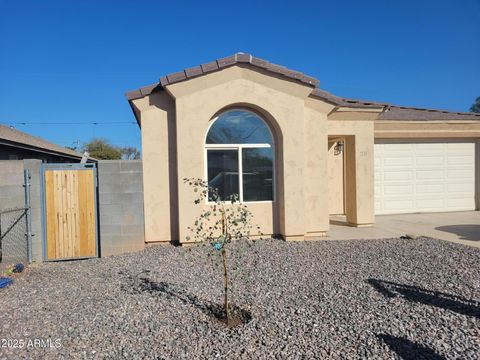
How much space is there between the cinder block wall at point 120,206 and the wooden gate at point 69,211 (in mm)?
184

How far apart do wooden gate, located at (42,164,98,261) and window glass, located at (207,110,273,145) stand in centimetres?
295

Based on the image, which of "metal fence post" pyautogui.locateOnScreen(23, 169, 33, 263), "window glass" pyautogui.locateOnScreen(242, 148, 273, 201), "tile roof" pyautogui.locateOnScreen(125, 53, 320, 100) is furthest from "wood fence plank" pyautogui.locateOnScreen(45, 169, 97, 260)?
"window glass" pyautogui.locateOnScreen(242, 148, 273, 201)

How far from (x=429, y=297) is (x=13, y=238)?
7424 millimetres

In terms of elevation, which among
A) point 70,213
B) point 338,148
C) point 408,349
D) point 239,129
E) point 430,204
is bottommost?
point 408,349

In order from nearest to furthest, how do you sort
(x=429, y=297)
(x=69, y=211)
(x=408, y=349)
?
→ 1. (x=408, y=349)
2. (x=429, y=297)
3. (x=69, y=211)

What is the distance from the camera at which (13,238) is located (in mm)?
6676

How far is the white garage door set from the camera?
12047 millimetres

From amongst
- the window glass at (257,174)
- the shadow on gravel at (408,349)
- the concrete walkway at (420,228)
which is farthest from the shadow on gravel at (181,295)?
the concrete walkway at (420,228)

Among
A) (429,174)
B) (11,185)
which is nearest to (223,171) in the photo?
(11,185)

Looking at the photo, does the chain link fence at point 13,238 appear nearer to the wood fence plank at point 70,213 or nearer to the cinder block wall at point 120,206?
the wood fence plank at point 70,213

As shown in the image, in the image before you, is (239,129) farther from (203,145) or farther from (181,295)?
(181,295)

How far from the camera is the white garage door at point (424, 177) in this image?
12.0 metres

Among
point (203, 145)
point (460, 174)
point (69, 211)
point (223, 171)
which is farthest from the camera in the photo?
point (460, 174)

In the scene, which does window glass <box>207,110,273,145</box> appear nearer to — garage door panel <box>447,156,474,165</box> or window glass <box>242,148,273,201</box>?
window glass <box>242,148,273,201</box>
